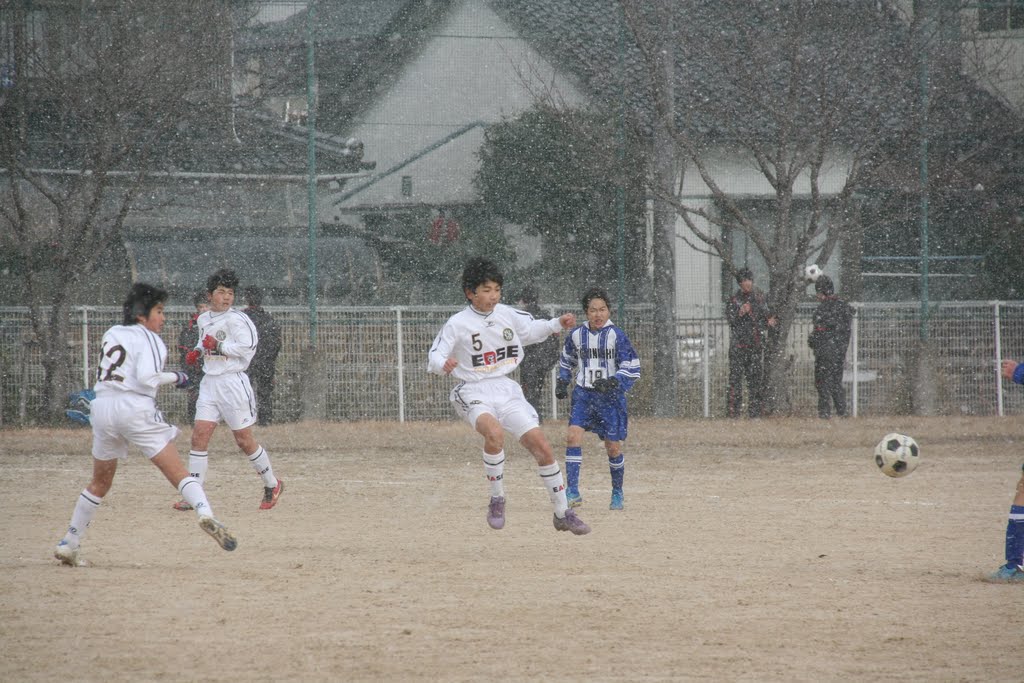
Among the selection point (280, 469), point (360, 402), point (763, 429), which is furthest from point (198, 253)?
point (763, 429)

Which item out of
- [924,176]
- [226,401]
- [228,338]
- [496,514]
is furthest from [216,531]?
[924,176]

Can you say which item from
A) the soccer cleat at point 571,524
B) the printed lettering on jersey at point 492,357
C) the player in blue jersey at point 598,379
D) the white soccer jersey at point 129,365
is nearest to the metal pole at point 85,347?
the player in blue jersey at point 598,379

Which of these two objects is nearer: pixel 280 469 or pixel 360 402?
pixel 280 469

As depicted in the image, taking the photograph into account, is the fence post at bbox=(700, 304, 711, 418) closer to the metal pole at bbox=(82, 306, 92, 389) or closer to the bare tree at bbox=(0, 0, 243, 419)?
the bare tree at bbox=(0, 0, 243, 419)

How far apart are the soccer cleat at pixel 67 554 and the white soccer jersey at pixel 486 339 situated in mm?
2645

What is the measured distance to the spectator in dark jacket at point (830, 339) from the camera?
1553 cm

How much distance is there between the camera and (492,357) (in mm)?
8516

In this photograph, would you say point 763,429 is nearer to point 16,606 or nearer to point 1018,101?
point 1018,101

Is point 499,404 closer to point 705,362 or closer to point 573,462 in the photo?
point 573,462

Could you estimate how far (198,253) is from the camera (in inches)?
701

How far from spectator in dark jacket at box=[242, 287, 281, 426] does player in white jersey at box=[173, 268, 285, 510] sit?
4960mm

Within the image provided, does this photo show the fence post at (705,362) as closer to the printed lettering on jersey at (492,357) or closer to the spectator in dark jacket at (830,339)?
the spectator in dark jacket at (830,339)

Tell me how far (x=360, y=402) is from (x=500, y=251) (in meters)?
3.08

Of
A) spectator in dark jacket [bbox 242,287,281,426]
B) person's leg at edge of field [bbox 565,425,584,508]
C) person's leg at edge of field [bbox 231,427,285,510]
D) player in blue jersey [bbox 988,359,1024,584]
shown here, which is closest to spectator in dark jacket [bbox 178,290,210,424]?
spectator in dark jacket [bbox 242,287,281,426]
